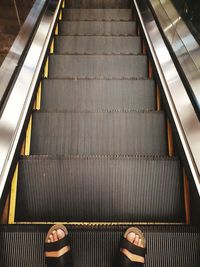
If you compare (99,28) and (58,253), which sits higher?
(99,28)

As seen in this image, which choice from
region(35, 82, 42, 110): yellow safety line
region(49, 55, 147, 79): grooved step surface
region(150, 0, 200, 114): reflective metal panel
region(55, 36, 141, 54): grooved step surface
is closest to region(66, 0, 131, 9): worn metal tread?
region(150, 0, 200, 114): reflective metal panel

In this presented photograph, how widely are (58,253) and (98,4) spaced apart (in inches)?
225

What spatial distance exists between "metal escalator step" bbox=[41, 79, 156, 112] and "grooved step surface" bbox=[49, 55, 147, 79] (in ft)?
1.53

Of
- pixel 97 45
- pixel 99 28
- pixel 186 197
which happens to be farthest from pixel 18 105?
pixel 99 28

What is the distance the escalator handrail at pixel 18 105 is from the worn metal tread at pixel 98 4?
124 inches

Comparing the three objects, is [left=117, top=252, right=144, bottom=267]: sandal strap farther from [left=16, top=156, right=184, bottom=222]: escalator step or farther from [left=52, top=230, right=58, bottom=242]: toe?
[left=52, top=230, right=58, bottom=242]: toe

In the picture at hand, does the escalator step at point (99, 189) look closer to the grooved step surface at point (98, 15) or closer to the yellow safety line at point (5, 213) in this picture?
the yellow safety line at point (5, 213)

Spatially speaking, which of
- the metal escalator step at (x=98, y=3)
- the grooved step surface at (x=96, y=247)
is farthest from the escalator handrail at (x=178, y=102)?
the metal escalator step at (x=98, y=3)

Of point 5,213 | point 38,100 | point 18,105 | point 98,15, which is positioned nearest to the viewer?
point 5,213

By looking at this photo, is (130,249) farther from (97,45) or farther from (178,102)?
(97,45)

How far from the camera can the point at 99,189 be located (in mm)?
2084

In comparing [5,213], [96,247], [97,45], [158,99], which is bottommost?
[96,247]

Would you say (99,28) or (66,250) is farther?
(99,28)

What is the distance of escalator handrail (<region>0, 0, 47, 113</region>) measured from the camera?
2.12m
